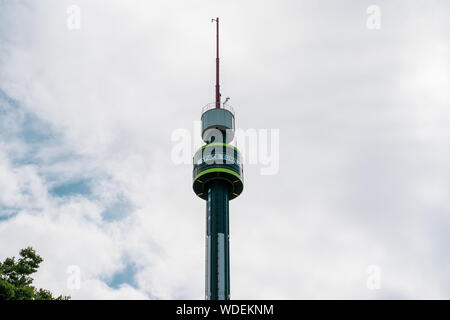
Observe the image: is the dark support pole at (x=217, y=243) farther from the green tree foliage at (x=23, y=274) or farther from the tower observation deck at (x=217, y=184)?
the green tree foliage at (x=23, y=274)

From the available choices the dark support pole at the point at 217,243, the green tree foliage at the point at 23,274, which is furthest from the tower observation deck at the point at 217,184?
the green tree foliage at the point at 23,274

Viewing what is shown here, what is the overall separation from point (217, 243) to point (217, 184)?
8529 mm

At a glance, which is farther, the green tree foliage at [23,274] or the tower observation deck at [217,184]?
the tower observation deck at [217,184]

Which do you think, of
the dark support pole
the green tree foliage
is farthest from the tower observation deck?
the green tree foliage

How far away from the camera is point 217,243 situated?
65.9 metres

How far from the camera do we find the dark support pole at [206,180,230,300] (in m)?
63.8

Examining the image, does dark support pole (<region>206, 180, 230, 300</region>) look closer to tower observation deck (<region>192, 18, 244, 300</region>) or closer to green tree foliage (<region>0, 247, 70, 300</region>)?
tower observation deck (<region>192, 18, 244, 300</region>)

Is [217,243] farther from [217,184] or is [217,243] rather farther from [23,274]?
[23,274]

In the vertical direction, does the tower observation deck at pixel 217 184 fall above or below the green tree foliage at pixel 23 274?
above

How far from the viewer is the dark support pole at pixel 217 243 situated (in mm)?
63781

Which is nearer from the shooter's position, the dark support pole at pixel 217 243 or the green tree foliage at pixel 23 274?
the green tree foliage at pixel 23 274
